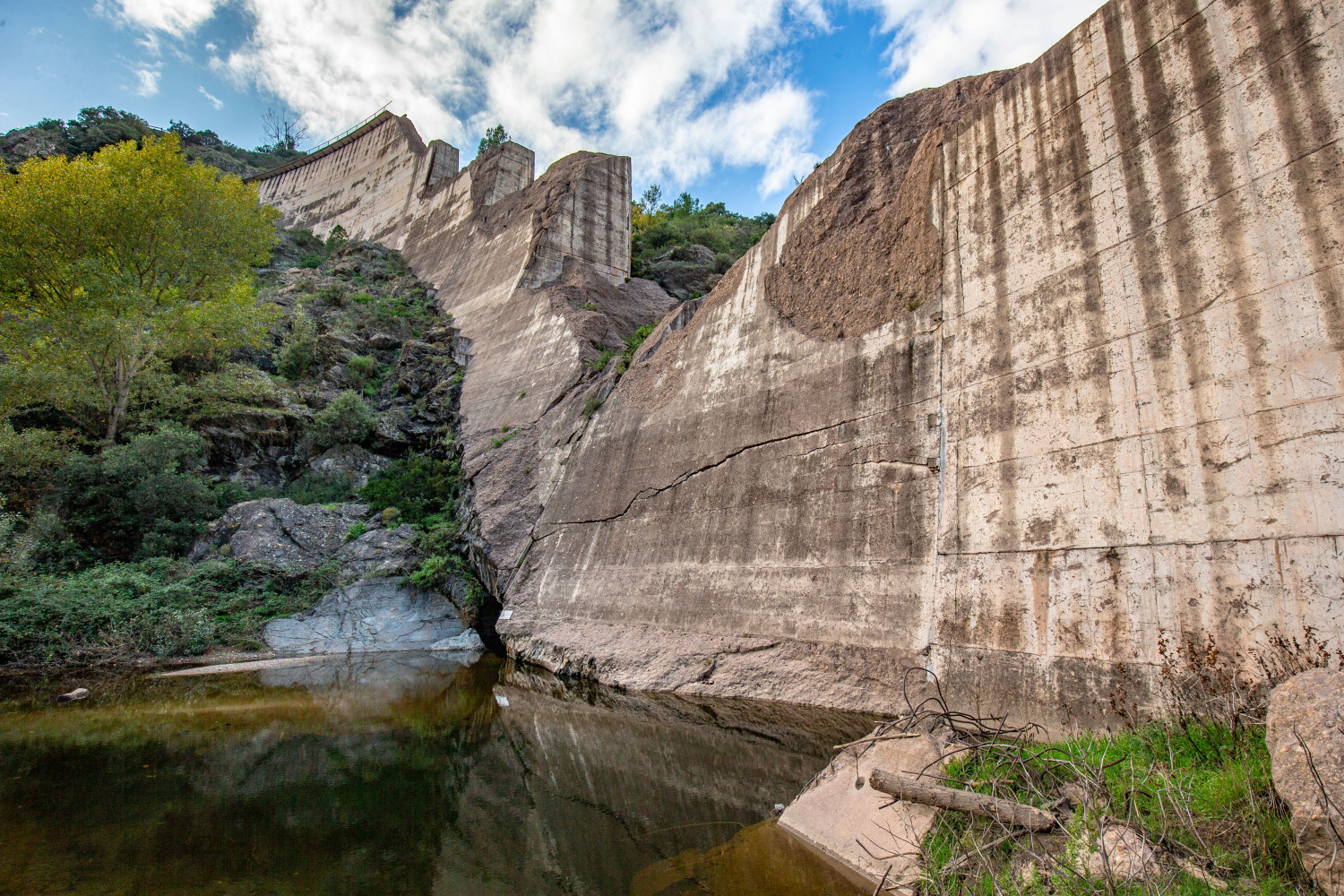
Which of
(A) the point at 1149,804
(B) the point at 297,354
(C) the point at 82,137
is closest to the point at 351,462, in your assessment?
(B) the point at 297,354

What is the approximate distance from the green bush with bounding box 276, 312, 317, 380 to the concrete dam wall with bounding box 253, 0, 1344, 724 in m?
12.4

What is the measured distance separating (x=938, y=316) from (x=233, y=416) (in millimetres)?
15848

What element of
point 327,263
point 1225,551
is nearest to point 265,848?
point 1225,551

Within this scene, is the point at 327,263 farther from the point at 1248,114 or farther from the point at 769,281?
the point at 1248,114

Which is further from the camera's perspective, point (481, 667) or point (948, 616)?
point (481, 667)

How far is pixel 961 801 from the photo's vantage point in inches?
111

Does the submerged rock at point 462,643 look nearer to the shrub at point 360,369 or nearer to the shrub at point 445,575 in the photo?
the shrub at point 445,575

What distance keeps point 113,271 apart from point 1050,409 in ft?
62.3

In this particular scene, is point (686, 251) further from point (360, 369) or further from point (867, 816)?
point (867, 816)

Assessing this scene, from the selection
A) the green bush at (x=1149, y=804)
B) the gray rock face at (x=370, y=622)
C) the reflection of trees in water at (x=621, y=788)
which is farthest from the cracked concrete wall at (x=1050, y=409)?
the gray rock face at (x=370, y=622)

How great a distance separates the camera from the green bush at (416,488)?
13.9 metres

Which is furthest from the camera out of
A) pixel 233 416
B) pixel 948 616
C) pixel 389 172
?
pixel 389 172

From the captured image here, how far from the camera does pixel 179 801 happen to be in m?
3.80

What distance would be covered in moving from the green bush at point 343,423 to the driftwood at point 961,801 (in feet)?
51.3
